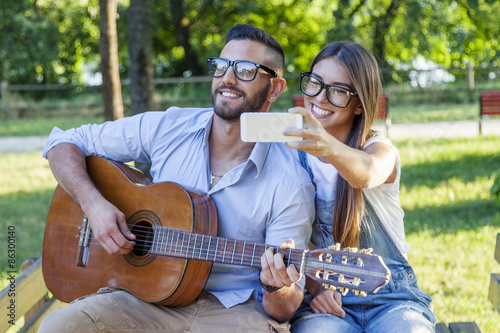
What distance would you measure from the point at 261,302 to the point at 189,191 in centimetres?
62

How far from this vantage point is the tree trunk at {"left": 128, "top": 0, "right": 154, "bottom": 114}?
16.5 ft

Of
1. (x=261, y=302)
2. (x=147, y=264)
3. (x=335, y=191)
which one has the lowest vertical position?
(x=261, y=302)

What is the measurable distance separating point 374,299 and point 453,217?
Answer: 3.86 metres

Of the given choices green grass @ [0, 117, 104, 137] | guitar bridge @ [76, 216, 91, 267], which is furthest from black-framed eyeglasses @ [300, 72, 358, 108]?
green grass @ [0, 117, 104, 137]

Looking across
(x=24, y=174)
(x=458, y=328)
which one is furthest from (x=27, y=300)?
(x=24, y=174)

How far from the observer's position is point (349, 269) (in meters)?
2.19

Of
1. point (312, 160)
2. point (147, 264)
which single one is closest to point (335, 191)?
point (312, 160)

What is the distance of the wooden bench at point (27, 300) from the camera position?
304 cm

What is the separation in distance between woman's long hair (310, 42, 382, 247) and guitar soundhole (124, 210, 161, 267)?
84cm

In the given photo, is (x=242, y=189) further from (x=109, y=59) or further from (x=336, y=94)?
(x=109, y=59)

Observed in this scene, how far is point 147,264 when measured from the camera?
8.97 feet

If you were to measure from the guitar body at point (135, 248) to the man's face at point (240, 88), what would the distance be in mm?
460

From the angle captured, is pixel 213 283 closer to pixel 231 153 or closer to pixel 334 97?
pixel 231 153

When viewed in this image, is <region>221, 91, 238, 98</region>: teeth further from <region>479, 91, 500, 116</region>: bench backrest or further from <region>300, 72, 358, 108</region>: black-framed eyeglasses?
<region>479, 91, 500, 116</region>: bench backrest
